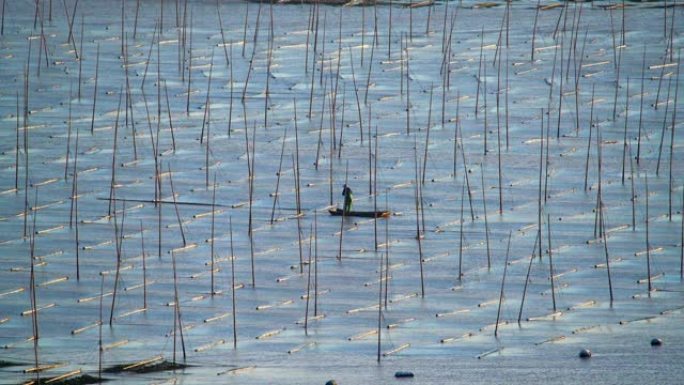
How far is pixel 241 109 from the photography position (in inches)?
795

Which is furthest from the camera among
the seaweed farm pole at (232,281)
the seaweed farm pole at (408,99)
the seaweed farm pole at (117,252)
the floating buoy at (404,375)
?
the seaweed farm pole at (408,99)

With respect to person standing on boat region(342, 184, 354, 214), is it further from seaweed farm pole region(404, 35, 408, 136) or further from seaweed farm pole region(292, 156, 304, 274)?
seaweed farm pole region(404, 35, 408, 136)

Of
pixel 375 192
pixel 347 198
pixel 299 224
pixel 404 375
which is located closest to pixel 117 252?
pixel 299 224

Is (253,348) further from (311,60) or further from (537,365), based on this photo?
(311,60)

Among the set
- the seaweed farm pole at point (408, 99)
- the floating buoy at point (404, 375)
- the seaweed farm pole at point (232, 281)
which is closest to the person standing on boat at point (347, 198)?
the seaweed farm pole at point (232, 281)

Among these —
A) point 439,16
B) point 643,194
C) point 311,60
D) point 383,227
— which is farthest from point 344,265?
point 439,16

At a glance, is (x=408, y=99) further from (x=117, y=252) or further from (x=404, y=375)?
(x=404, y=375)

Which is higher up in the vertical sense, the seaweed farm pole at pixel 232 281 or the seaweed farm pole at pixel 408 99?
the seaweed farm pole at pixel 408 99

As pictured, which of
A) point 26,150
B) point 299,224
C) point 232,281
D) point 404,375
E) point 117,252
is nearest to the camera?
point 404,375

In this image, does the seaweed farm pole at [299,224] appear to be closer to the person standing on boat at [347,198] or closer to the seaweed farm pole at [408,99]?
the person standing on boat at [347,198]

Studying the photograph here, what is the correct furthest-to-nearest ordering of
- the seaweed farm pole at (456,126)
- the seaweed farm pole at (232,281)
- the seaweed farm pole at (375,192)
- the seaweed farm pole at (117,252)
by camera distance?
1. the seaweed farm pole at (456,126)
2. the seaweed farm pole at (375,192)
3. the seaweed farm pole at (117,252)
4. the seaweed farm pole at (232,281)

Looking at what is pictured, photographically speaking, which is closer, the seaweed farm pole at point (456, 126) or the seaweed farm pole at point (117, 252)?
the seaweed farm pole at point (117, 252)

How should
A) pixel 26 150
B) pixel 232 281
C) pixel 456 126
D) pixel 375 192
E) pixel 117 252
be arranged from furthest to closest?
pixel 456 126 < pixel 26 150 < pixel 375 192 < pixel 117 252 < pixel 232 281

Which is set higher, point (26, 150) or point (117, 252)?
point (26, 150)
